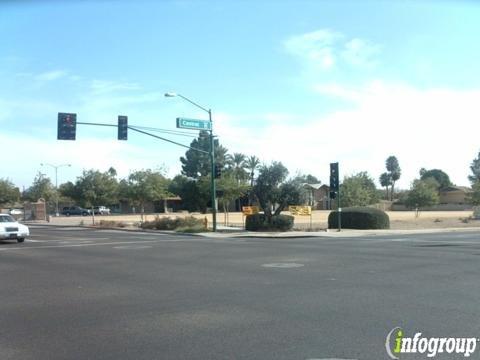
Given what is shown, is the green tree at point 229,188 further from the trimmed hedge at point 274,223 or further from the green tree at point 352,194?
the green tree at point 352,194

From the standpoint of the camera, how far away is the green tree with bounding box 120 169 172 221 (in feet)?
181

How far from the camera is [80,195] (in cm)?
7006

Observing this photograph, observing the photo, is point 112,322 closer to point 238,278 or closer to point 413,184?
point 238,278

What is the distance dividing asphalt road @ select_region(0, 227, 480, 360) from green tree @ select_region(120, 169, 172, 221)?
37708mm

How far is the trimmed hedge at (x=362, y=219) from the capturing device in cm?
4059

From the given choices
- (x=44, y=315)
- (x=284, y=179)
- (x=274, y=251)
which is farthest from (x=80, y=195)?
(x=44, y=315)

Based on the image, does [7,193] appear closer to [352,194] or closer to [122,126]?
[352,194]

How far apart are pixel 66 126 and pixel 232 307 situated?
A: 24.7 metres

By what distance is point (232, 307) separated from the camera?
964 centimetres

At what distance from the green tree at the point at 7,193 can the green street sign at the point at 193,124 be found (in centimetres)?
7496

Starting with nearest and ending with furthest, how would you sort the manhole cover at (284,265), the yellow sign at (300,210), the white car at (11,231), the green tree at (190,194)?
the manhole cover at (284,265) < the white car at (11,231) < the yellow sign at (300,210) < the green tree at (190,194)

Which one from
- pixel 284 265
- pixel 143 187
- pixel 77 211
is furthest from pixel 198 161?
pixel 284 265

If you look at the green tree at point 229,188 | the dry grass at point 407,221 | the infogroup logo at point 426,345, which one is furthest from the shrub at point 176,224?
the infogroup logo at point 426,345

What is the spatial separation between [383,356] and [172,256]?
45.4ft
